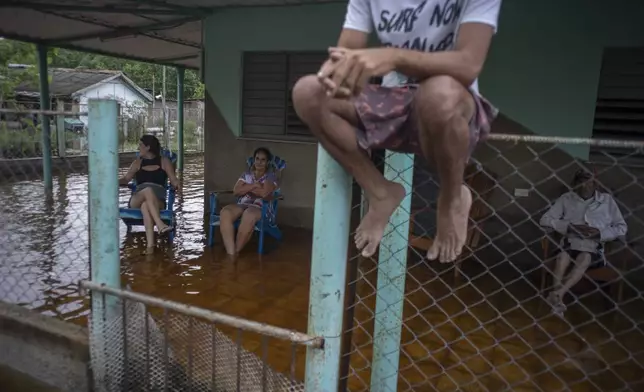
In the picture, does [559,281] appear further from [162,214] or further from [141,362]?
[162,214]

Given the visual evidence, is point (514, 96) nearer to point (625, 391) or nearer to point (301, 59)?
point (301, 59)

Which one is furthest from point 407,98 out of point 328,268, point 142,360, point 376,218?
point 142,360

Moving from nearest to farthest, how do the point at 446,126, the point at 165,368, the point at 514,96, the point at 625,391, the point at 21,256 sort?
the point at 446,126 → the point at 165,368 → the point at 625,391 → the point at 21,256 → the point at 514,96

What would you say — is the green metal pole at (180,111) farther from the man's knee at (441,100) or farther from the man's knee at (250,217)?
the man's knee at (441,100)

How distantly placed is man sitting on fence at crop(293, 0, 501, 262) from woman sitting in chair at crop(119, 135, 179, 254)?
4023 mm

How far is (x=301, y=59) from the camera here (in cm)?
571

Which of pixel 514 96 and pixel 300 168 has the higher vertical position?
pixel 514 96

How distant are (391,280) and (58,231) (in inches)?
191

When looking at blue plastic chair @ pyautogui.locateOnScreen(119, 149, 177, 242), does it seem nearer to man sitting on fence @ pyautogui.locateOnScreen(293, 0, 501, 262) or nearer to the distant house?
man sitting on fence @ pyautogui.locateOnScreen(293, 0, 501, 262)

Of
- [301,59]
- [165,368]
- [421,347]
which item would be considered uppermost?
[301,59]

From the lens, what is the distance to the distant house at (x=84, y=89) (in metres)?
16.0

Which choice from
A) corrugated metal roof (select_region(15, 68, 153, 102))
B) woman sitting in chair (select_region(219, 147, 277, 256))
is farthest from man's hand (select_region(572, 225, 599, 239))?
corrugated metal roof (select_region(15, 68, 153, 102))

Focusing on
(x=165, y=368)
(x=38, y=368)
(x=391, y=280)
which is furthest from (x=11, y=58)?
(x=391, y=280)

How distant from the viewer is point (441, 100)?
36.3 inches
